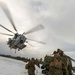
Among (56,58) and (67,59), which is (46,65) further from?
(56,58)

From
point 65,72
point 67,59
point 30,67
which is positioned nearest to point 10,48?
point 67,59

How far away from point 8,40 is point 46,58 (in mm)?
16615

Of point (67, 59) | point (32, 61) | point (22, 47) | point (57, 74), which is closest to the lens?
point (57, 74)

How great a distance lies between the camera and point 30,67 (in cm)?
1623

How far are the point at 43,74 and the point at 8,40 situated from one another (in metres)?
16.6

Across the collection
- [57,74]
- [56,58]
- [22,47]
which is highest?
[22,47]

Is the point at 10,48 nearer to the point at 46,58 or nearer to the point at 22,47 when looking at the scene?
the point at 22,47

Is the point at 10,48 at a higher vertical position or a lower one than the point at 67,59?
higher

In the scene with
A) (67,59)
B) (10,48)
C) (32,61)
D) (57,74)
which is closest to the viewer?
(57,74)

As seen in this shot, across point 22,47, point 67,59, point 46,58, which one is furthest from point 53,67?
point 22,47

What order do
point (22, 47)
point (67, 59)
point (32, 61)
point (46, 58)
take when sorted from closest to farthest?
point (32, 61) < point (67, 59) < point (46, 58) < point (22, 47)

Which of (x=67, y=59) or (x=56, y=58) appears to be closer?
(x=56, y=58)

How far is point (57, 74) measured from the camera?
9.20 meters

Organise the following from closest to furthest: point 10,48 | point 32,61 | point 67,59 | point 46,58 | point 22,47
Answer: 1. point 32,61
2. point 67,59
3. point 46,58
4. point 22,47
5. point 10,48
